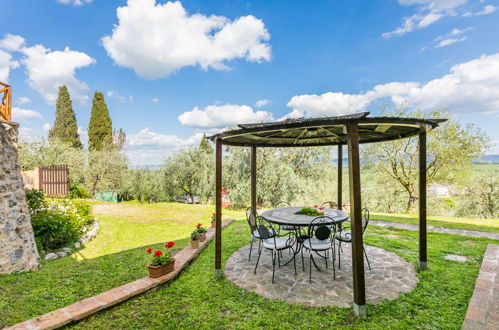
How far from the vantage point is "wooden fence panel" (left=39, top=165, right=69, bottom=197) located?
9789 millimetres

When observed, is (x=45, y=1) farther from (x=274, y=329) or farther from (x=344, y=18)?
(x=274, y=329)

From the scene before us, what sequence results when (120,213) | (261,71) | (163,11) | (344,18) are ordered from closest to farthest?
(163,11) < (344,18) < (120,213) < (261,71)

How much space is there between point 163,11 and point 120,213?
7496 mm

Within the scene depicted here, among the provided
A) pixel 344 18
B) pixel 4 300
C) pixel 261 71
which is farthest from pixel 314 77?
pixel 4 300

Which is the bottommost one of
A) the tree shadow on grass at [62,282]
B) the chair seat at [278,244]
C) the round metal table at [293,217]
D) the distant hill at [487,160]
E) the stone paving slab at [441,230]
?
the stone paving slab at [441,230]

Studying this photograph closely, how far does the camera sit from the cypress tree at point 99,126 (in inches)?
886

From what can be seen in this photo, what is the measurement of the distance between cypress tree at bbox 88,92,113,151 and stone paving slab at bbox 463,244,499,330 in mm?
25603

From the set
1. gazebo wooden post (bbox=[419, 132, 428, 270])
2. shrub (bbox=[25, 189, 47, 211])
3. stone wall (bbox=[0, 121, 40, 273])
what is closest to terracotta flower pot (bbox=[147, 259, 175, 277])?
stone wall (bbox=[0, 121, 40, 273])

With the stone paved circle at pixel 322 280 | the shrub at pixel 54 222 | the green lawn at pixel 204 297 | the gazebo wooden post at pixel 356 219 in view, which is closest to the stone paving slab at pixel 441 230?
the green lawn at pixel 204 297

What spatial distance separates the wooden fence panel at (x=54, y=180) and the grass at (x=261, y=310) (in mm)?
9527

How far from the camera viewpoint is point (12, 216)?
4.21m

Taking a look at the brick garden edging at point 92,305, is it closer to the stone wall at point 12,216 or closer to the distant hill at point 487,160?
the stone wall at point 12,216

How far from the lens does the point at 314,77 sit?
13977 mm

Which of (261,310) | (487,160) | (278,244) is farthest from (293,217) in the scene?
(487,160)
